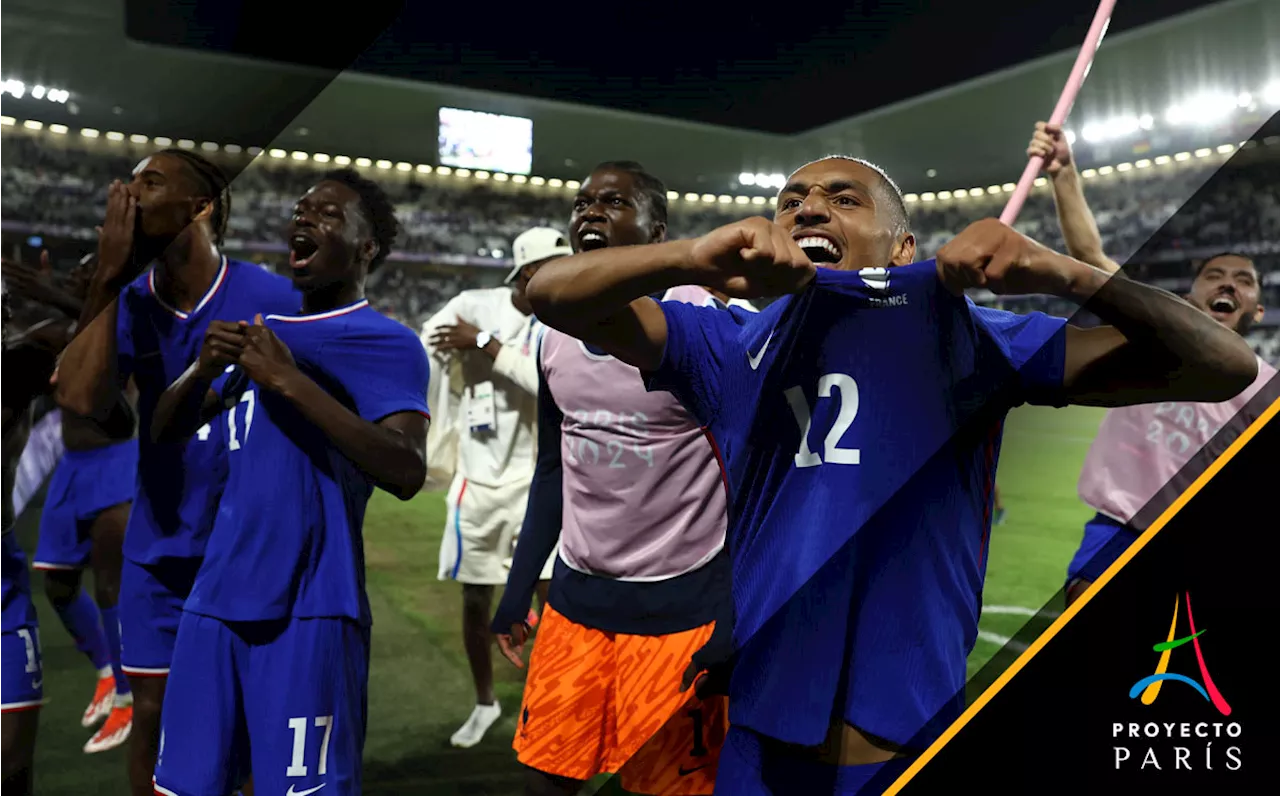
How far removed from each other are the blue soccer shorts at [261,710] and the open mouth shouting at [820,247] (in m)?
1.08

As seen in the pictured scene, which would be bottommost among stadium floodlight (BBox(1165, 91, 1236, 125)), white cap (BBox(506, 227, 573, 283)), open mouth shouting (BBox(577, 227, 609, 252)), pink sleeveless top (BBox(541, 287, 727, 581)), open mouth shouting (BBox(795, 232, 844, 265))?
pink sleeveless top (BBox(541, 287, 727, 581))

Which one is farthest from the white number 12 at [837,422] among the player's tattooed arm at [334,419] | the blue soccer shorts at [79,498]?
the blue soccer shorts at [79,498]

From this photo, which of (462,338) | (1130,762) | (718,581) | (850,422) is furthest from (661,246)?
(462,338)

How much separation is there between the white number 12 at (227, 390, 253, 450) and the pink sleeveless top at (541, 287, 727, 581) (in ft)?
2.24

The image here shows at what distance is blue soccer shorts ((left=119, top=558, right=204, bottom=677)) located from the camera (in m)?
2.20

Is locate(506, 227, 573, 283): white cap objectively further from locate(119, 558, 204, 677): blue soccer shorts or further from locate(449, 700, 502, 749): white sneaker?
locate(119, 558, 204, 677): blue soccer shorts

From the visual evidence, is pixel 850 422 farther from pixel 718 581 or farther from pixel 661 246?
pixel 718 581

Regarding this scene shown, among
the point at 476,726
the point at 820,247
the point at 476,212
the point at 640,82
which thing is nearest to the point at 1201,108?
the point at 640,82

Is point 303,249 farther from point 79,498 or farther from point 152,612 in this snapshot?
point 79,498

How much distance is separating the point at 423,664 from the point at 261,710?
2.50 m

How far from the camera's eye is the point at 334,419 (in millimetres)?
1638

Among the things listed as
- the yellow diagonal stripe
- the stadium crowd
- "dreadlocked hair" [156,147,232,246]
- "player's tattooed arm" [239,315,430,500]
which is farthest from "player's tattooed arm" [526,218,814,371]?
the stadium crowd

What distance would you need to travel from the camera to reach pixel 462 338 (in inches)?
139

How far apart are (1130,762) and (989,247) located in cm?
129
